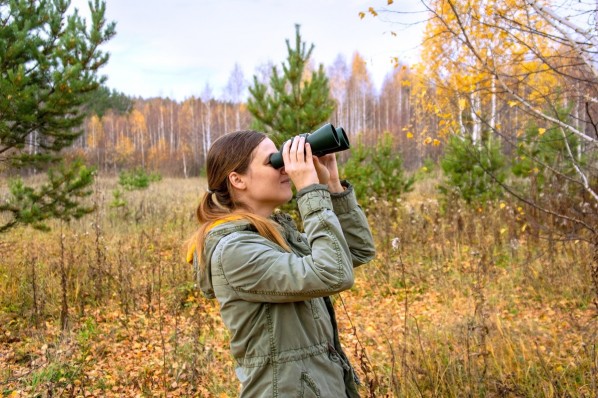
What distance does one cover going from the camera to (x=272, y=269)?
1.26 metres

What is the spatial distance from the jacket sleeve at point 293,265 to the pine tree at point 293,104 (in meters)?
5.08

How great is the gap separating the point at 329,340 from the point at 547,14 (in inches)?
88.6

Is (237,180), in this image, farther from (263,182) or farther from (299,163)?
(299,163)

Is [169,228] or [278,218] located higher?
[278,218]

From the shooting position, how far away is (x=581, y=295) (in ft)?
15.3

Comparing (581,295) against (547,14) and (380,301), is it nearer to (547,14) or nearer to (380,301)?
(380,301)

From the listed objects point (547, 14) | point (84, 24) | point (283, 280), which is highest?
A: point (84, 24)

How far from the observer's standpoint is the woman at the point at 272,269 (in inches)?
49.7

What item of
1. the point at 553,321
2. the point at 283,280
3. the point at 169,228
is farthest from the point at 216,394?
the point at 169,228

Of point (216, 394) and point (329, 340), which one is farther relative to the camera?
point (216, 394)

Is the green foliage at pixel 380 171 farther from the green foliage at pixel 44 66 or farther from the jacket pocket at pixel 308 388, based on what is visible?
the jacket pocket at pixel 308 388

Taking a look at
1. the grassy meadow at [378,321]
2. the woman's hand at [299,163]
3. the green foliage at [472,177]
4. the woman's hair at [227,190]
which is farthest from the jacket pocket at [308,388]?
the green foliage at [472,177]

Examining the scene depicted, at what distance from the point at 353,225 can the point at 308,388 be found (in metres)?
0.55

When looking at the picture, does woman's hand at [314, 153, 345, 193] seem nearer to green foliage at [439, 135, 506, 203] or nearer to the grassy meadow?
the grassy meadow
